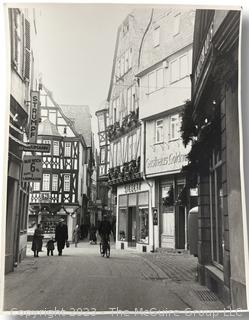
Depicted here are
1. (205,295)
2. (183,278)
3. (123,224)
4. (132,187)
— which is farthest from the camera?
(132,187)

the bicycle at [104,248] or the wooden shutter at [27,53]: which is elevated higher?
the wooden shutter at [27,53]

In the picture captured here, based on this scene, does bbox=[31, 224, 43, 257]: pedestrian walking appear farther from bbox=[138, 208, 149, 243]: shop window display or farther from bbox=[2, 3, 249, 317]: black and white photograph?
bbox=[138, 208, 149, 243]: shop window display

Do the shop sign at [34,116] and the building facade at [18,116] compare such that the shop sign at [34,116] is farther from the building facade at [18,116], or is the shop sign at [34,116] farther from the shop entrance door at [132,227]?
the shop entrance door at [132,227]

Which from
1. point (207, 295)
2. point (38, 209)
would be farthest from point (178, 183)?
A: point (38, 209)

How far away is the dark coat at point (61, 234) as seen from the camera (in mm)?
3893

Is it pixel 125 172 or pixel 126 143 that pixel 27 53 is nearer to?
pixel 126 143

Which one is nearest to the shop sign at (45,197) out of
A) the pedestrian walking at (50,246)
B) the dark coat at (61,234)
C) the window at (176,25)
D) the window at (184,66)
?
the dark coat at (61,234)

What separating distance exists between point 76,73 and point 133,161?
97 centimetres

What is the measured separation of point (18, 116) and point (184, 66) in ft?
5.08

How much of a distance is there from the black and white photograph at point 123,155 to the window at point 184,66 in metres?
0.01

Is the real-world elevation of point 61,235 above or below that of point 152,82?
below

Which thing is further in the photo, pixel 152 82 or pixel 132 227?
pixel 132 227

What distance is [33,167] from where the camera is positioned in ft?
12.7

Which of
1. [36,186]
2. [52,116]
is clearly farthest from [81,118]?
[36,186]
